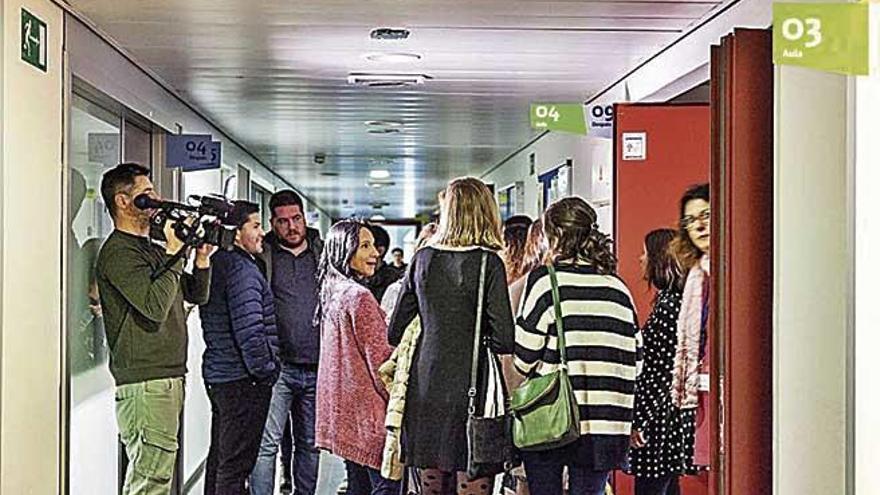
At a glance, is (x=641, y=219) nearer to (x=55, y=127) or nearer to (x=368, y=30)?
(x=368, y=30)

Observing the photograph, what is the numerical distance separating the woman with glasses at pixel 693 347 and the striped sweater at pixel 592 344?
0.34 m

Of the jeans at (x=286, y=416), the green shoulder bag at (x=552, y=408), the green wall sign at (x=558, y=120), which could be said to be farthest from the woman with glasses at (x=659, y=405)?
the jeans at (x=286, y=416)

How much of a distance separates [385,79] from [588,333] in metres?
2.64

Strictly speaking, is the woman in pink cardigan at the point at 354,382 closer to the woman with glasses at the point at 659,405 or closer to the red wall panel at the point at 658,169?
the woman with glasses at the point at 659,405

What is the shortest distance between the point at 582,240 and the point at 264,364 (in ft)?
6.16

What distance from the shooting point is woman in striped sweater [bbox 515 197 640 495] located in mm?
4445

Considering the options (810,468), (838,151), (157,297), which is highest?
(838,151)

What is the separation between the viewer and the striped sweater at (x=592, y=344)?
4441 millimetres

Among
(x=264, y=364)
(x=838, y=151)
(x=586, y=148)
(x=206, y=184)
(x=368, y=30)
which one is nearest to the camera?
(x=838, y=151)

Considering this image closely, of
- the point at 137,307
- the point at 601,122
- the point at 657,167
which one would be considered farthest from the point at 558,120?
the point at 137,307

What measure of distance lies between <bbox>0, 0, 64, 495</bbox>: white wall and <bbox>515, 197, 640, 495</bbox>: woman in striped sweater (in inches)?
64.9

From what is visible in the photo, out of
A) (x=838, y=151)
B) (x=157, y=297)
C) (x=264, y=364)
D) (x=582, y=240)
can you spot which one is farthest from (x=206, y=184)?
(x=838, y=151)

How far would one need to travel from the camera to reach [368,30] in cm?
530

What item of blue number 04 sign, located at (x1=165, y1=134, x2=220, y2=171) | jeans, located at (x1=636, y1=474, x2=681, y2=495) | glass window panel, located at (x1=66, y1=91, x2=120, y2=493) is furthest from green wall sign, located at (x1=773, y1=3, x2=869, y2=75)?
blue number 04 sign, located at (x1=165, y1=134, x2=220, y2=171)
